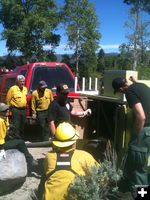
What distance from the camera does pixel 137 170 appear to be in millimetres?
5270

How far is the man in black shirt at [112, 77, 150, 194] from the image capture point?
5.26m

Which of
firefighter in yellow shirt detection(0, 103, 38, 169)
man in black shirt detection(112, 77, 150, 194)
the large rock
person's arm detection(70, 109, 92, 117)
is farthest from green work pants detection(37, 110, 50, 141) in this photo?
man in black shirt detection(112, 77, 150, 194)

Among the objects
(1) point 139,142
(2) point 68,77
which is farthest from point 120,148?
(2) point 68,77

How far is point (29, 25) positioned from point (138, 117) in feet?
124

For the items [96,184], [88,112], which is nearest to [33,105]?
[88,112]

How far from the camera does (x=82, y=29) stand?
42.1 m

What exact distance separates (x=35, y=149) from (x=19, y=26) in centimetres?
3381

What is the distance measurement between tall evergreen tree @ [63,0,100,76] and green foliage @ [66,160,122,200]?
1479 inches

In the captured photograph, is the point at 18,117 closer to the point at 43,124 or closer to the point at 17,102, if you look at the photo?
the point at 17,102

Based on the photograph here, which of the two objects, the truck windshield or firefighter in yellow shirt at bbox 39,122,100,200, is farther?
the truck windshield

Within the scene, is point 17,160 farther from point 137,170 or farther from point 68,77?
point 68,77

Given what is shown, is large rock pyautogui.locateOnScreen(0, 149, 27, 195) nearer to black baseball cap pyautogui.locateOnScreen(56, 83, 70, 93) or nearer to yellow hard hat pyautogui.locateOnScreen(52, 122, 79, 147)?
black baseball cap pyautogui.locateOnScreen(56, 83, 70, 93)

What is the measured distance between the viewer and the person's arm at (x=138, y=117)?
543cm

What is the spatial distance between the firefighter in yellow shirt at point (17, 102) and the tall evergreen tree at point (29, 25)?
31.6 m
